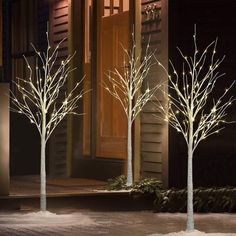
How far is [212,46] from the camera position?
1669 cm

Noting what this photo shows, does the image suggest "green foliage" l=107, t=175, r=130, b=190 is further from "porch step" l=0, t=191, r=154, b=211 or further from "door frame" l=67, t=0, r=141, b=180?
"porch step" l=0, t=191, r=154, b=211

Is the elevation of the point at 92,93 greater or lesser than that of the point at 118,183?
greater

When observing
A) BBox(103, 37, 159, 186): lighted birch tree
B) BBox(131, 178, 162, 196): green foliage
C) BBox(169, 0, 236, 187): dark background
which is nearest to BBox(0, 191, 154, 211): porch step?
BBox(131, 178, 162, 196): green foliage

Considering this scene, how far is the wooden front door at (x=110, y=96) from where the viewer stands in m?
18.3

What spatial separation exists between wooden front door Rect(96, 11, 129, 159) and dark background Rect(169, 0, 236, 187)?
201cm

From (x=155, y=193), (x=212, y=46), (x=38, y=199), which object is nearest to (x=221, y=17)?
(x=212, y=46)

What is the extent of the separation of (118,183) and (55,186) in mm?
1541

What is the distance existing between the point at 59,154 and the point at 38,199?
585 centimetres

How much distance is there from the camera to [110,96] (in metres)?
18.8

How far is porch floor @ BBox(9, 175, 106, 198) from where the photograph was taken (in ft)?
51.4

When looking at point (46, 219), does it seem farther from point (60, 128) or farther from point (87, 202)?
point (60, 128)

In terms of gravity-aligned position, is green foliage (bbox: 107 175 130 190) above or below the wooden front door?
below

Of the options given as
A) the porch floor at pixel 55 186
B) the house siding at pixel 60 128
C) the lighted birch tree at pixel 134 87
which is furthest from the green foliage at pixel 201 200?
the house siding at pixel 60 128

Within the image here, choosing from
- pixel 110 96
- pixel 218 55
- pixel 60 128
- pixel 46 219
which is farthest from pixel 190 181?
pixel 60 128
